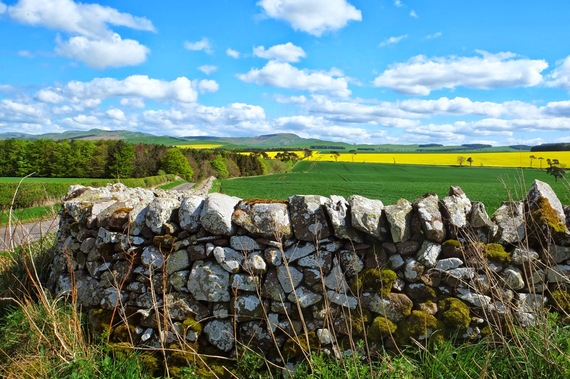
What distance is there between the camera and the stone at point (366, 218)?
415 centimetres

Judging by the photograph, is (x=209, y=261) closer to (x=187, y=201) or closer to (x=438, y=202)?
(x=187, y=201)

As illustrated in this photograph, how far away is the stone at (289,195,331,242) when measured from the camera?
4.27 metres

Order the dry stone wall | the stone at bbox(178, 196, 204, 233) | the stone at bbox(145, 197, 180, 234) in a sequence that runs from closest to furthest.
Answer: the dry stone wall, the stone at bbox(178, 196, 204, 233), the stone at bbox(145, 197, 180, 234)

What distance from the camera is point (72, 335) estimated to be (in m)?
4.09

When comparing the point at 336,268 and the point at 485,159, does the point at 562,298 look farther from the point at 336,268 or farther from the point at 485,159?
the point at 485,159

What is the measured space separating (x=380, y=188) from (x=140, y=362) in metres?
38.4

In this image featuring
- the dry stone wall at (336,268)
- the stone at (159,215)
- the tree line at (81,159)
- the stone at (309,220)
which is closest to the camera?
the dry stone wall at (336,268)

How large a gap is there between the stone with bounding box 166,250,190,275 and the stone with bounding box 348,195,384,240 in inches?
74.1

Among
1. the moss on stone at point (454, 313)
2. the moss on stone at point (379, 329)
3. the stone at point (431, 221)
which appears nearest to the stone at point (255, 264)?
the moss on stone at point (379, 329)

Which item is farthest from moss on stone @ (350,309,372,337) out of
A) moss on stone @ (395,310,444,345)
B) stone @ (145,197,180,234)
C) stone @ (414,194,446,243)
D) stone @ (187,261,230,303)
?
stone @ (145,197,180,234)

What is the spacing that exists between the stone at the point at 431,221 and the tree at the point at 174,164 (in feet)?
174

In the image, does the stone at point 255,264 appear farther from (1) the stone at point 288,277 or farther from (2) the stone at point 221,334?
(2) the stone at point 221,334

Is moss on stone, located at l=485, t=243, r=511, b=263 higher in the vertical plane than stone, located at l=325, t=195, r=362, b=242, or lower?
lower

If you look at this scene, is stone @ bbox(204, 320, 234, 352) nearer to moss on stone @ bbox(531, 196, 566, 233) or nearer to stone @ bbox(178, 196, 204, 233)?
stone @ bbox(178, 196, 204, 233)
